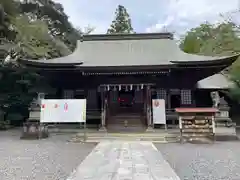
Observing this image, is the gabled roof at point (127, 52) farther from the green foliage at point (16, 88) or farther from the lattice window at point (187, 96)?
the green foliage at point (16, 88)

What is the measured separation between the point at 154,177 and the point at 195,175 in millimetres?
921

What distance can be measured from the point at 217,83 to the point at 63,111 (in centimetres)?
1048

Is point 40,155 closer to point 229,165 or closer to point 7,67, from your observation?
point 229,165

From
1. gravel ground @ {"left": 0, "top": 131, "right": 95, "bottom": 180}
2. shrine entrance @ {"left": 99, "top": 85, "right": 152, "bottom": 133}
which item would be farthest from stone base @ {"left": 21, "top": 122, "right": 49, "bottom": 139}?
shrine entrance @ {"left": 99, "top": 85, "right": 152, "bottom": 133}

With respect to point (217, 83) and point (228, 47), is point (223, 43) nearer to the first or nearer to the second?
point (228, 47)

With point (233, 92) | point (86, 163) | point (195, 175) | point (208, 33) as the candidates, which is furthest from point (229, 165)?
point (208, 33)

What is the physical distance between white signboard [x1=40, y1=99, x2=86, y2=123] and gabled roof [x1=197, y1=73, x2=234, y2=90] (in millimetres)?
8009

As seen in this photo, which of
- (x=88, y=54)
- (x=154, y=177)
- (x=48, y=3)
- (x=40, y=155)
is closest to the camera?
(x=154, y=177)

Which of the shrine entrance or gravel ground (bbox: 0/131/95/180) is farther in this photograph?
the shrine entrance

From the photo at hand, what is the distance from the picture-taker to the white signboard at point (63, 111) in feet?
30.8

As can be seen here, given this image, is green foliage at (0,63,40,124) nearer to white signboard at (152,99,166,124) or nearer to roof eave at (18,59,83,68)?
roof eave at (18,59,83,68)

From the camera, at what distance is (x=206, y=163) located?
18.3ft

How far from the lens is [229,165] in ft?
17.8

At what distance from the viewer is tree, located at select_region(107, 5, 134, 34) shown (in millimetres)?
37819
